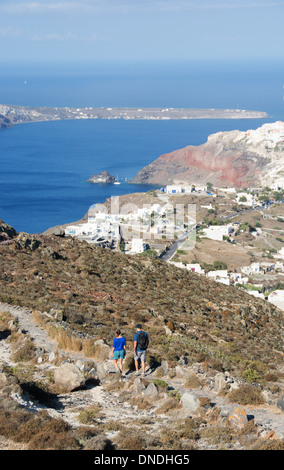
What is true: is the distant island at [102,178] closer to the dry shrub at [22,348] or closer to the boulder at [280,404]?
the dry shrub at [22,348]

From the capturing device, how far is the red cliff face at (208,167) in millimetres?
80500

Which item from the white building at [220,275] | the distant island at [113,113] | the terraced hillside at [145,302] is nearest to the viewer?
the terraced hillside at [145,302]

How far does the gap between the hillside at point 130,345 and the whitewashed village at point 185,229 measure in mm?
14305

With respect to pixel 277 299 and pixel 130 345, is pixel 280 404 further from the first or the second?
pixel 277 299

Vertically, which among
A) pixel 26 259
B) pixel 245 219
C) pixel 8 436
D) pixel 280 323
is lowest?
pixel 245 219

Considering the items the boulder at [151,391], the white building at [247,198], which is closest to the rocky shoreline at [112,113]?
the white building at [247,198]

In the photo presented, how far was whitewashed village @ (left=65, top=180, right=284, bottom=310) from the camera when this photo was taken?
35.4 metres

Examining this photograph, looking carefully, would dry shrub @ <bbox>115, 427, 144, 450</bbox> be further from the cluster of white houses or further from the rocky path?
the cluster of white houses

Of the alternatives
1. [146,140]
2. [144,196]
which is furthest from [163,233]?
[146,140]

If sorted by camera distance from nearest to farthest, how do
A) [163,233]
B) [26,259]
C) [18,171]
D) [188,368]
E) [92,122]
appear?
[188,368]
[26,259]
[163,233]
[18,171]
[92,122]

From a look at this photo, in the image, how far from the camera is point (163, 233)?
149 ft

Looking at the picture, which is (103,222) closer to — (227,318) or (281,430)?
(227,318)

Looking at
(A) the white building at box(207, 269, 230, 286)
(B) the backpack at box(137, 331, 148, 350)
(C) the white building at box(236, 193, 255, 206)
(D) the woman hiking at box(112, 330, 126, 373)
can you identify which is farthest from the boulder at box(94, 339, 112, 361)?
(C) the white building at box(236, 193, 255, 206)

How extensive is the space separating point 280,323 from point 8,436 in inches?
445
